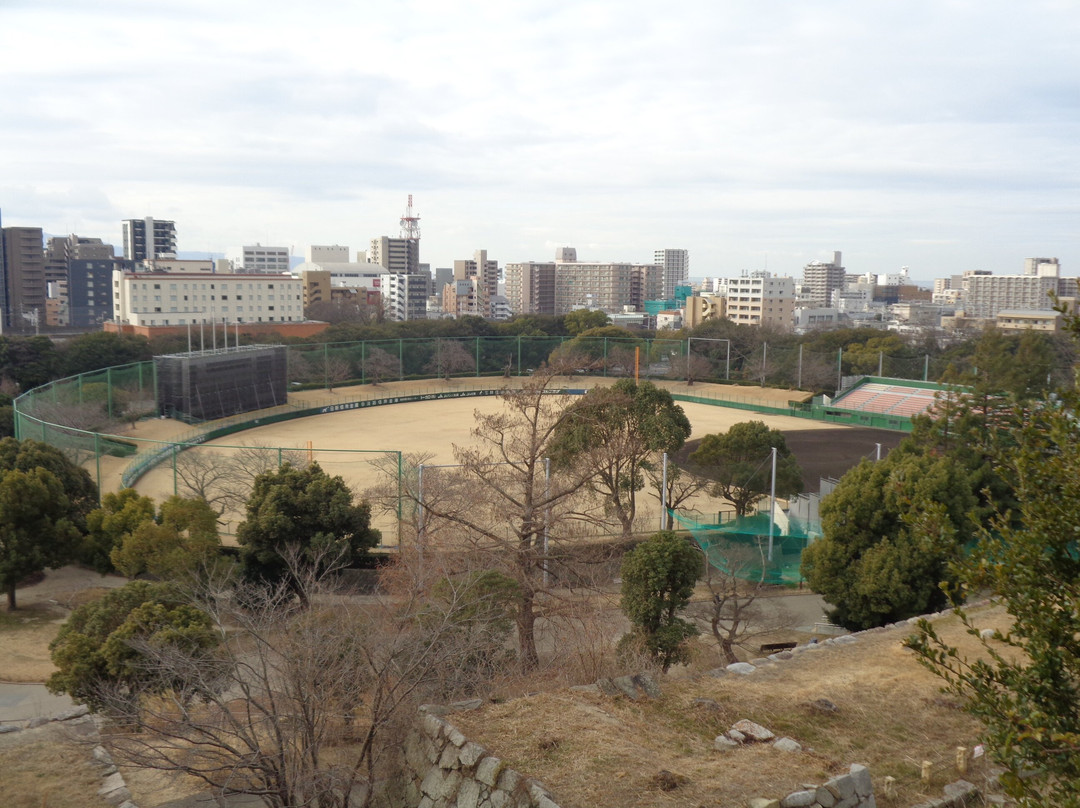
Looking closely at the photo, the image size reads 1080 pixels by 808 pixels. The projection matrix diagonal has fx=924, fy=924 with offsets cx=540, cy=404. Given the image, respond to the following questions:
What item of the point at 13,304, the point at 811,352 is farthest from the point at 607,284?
the point at 811,352

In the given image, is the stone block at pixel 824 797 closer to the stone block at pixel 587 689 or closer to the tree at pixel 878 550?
the stone block at pixel 587 689

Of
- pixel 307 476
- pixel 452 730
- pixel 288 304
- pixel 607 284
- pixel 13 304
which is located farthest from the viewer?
pixel 607 284

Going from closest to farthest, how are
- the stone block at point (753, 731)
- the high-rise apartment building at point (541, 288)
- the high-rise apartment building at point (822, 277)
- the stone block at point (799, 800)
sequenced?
the stone block at point (799, 800)
the stone block at point (753, 731)
the high-rise apartment building at point (541, 288)
the high-rise apartment building at point (822, 277)

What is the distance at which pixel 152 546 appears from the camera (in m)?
16.4

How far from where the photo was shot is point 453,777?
7.04 meters

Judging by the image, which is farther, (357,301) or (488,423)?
(357,301)

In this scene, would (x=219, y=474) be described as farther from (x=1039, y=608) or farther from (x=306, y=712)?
(x=1039, y=608)

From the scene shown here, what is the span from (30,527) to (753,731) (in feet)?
46.8

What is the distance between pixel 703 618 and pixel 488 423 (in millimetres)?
5332

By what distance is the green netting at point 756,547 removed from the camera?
17766 millimetres

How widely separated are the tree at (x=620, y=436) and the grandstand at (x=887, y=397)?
21.4 metres

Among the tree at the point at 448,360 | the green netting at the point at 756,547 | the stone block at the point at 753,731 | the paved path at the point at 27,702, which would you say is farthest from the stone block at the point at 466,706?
the tree at the point at 448,360

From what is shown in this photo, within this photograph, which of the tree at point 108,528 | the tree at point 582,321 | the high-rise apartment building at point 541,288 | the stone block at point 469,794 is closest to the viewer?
the stone block at point 469,794

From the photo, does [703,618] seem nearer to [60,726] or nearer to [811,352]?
[60,726]
